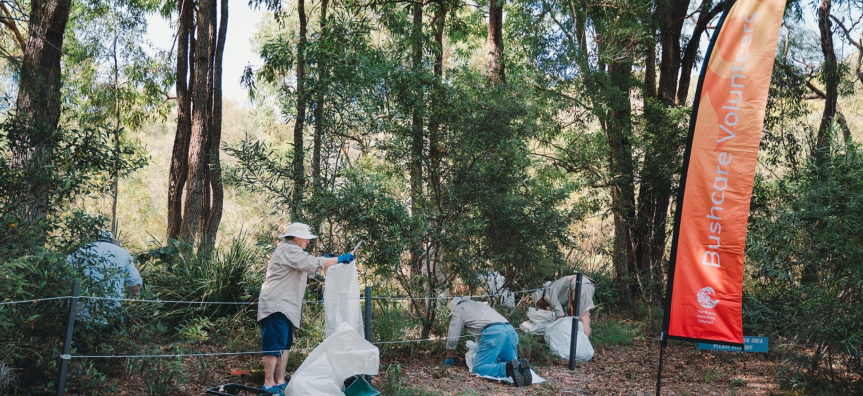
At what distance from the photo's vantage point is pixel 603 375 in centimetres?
827

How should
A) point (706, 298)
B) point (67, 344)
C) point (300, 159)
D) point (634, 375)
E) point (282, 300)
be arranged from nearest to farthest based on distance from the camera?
point (67, 344) < point (706, 298) < point (282, 300) < point (300, 159) < point (634, 375)

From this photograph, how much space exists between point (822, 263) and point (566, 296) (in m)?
3.24

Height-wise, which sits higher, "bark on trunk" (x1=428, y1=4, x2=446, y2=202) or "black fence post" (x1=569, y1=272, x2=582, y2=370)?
"bark on trunk" (x1=428, y1=4, x2=446, y2=202)

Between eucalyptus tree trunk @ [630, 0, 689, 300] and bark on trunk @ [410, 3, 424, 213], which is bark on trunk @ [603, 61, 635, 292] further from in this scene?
bark on trunk @ [410, 3, 424, 213]

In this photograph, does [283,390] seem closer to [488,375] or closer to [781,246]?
[488,375]

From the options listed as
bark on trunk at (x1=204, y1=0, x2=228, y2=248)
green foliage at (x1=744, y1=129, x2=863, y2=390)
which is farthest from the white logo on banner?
bark on trunk at (x1=204, y1=0, x2=228, y2=248)

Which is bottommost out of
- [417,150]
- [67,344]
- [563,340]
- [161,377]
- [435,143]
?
[161,377]

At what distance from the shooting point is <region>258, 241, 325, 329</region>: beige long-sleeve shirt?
18.6 ft

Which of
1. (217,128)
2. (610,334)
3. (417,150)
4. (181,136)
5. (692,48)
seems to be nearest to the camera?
(417,150)

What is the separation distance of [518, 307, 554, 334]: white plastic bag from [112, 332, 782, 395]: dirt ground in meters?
0.59

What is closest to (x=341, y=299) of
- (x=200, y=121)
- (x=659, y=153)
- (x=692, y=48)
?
(x=659, y=153)

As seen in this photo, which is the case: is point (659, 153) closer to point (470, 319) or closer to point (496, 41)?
point (496, 41)

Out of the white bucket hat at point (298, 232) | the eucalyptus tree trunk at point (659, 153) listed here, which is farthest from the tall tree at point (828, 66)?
the white bucket hat at point (298, 232)

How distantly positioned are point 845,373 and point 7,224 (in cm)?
862
